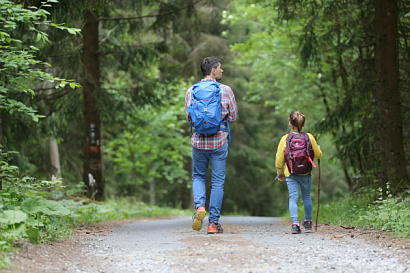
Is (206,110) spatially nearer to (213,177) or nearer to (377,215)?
(213,177)

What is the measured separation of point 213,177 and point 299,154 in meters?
1.20

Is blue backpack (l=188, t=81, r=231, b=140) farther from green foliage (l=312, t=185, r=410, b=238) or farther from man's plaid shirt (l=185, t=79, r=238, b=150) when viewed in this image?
green foliage (l=312, t=185, r=410, b=238)

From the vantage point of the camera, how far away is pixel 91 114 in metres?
12.8

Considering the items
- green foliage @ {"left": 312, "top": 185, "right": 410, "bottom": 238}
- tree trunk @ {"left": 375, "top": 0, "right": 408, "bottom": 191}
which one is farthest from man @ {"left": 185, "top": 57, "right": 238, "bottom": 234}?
tree trunk @ {"left": 375, "top": 0, "right": 408, "bottom": 191}

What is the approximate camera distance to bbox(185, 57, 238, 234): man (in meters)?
6.32

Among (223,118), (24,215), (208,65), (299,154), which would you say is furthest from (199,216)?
(24,215)

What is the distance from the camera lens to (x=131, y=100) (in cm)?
1403

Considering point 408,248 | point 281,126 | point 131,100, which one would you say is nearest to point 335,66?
point 131,100

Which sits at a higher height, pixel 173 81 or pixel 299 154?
pixel 173 81

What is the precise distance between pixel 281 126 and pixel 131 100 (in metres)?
16.4

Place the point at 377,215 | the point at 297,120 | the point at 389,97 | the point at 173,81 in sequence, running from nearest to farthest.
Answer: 1. the point at 297,120
2. the point at 377,215
3. the point at 389,97
4. the point at 173,81

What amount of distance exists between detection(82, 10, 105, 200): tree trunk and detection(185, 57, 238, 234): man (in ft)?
21.8

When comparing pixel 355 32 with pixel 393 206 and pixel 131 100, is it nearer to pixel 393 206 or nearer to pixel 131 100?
→ pixel 393 206

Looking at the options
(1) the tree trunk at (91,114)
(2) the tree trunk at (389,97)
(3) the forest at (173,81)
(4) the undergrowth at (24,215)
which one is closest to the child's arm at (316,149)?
(3) the forest at (173,81)
